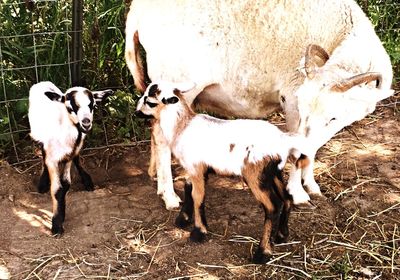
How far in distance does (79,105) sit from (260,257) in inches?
69.8

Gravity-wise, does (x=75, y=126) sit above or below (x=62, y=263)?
above

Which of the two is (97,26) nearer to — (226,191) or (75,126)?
(75,126)

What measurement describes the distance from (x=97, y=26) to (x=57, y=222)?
7.78 feet

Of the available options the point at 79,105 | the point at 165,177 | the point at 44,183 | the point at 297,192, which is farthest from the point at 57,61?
the point at 297,192

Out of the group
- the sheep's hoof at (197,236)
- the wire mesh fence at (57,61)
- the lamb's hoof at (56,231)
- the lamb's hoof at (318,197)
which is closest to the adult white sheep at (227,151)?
the sheep's hoof at (197,236)

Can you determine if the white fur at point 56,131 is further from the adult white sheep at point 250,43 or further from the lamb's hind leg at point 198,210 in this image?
the lamb's hind leg at point 198,210

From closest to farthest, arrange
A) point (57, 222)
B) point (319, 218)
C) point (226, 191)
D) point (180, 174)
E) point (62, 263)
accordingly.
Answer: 1. point (62, 263)
2. point (57, 222)
3. point (319, 218)
4. point (226, 191)
5. point (180, 174)

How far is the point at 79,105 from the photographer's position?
4.50 metres

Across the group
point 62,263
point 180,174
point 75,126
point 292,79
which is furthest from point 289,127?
point 62,263

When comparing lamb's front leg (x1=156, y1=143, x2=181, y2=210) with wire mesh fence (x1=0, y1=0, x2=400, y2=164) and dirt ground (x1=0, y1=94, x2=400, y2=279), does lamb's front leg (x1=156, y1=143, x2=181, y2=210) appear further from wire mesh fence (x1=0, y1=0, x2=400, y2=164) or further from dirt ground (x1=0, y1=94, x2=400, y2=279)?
wire mesh fence (x1=0, y1=0, x2=400, y2=164)

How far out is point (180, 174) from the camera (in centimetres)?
570

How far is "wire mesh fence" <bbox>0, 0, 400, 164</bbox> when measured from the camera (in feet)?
19.2

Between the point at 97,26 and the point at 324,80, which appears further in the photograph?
the point at 97,26

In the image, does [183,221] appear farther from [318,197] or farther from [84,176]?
[318,197]
